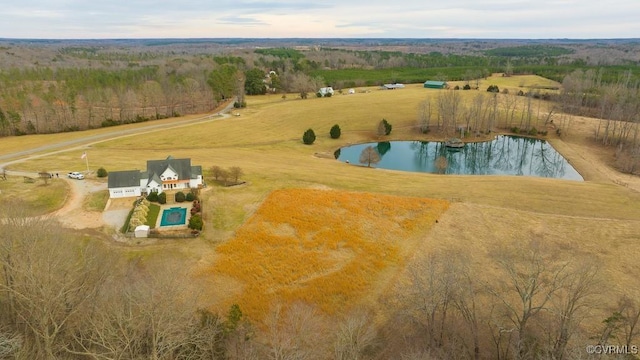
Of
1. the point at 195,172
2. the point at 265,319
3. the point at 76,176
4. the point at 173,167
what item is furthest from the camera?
the point at 76,176

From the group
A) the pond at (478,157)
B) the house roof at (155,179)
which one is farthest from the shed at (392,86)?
the house roof at (155,179)

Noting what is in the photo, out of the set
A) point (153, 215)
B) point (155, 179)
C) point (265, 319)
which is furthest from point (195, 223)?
point (265, 319)

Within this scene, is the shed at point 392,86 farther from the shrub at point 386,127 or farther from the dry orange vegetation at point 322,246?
the dry orange vegetation at point 322,246

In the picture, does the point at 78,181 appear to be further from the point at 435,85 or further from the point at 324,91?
the point at 435,85

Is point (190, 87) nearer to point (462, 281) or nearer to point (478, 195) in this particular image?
point (478, 195)

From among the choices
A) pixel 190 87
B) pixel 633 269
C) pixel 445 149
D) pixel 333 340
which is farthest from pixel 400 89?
pixel 333 340
